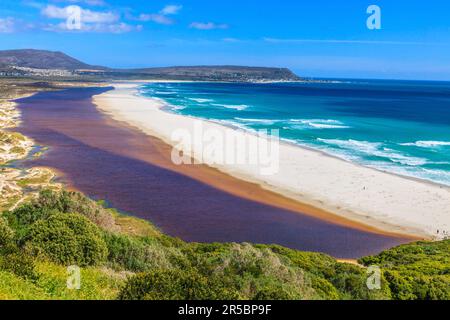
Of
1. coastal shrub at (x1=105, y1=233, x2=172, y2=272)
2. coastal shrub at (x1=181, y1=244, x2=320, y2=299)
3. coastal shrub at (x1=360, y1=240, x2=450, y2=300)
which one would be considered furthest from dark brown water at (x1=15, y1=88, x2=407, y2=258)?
coastal shrub at (x1=181, y1=244, x2=320, y2=299)

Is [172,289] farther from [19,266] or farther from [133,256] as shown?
[133,256]

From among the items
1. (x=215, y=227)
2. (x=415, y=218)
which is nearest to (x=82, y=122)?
(x=215, y=227)

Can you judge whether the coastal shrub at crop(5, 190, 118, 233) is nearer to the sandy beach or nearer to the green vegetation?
the green vegetation

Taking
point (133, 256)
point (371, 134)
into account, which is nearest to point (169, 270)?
point (133, 256)

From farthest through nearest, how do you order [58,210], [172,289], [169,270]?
[58,210] → [169,270] → [172,289]

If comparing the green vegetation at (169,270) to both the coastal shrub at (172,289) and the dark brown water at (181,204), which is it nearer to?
the coastal shrub at (172,289)

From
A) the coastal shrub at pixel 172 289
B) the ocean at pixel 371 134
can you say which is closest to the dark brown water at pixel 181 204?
the coastal shrub at pixel 172 289
